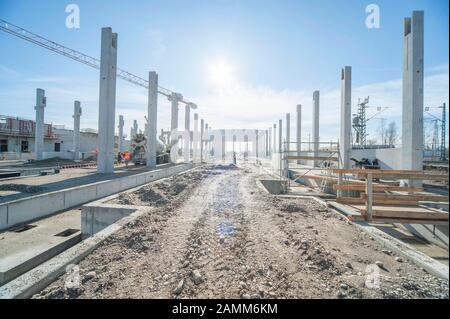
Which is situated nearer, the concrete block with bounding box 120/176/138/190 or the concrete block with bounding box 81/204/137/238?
the concrete block with bounding box 81/204/137/238

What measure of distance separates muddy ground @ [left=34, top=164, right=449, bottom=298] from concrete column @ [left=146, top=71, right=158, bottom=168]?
1629cm

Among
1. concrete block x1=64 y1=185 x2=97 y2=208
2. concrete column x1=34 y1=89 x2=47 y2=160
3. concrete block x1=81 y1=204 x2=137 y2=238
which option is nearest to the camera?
concrete block x1=81 y1=204 x2=137 y2=238

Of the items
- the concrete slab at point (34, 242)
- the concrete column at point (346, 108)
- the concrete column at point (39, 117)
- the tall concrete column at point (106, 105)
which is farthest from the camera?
the concrete column at point (39, 117)

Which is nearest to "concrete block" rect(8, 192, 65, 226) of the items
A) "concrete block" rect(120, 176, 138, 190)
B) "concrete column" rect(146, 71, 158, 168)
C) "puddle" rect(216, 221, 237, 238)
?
"concrete block" rect(120, 176, 138, 190)

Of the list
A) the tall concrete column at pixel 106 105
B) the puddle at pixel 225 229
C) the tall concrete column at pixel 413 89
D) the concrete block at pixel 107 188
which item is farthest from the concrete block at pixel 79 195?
the tall concrete column at pixel 413 89

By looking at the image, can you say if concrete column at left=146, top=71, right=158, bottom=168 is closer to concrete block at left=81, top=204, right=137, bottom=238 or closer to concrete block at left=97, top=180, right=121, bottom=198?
concrete block at left=97, top=180, right=121, bottom=198

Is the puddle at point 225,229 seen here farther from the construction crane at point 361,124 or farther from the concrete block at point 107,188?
the construction crane at point 361,124

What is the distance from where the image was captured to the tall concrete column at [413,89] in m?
10.3

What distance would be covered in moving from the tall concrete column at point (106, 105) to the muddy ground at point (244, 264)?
1146cm

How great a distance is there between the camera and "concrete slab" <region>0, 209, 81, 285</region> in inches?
183

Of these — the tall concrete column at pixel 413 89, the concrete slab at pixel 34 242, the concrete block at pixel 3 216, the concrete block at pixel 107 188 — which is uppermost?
the tall concrete column at pixel 413 89

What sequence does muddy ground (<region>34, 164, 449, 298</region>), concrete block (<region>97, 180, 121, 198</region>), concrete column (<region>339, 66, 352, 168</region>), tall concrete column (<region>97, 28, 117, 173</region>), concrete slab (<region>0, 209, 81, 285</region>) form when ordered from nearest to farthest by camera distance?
muddy ground (<region>34, 164, 449, 298</region>) < concrete slab (<region>0, 209, 81, 285</region>) < concrete block (<region>97, 180, 121, 198</region>) < tall concrete column (<region>97, 28, 117, 173</region>) < concrete column (<region>339, 66, 352, 168</region>)
